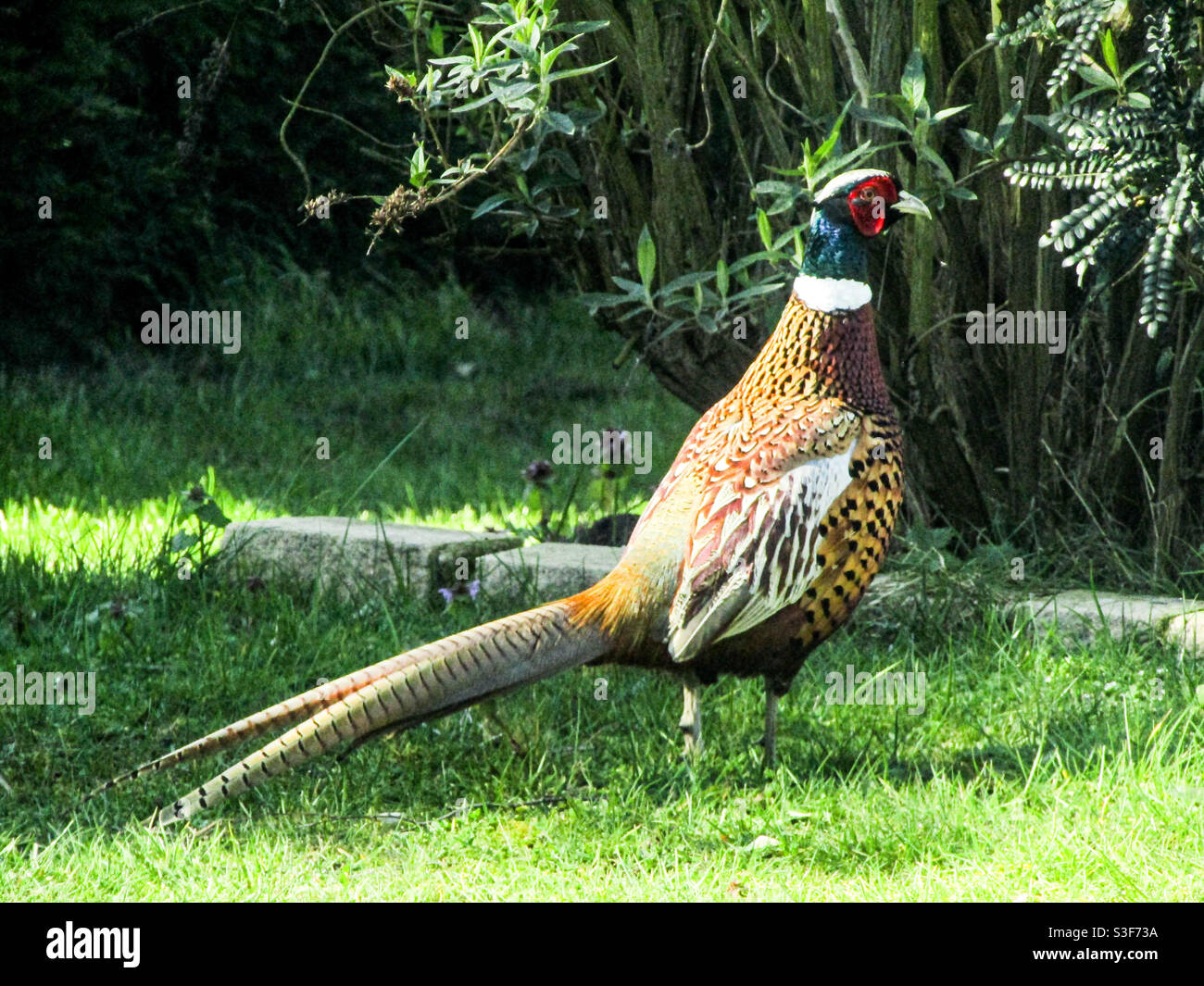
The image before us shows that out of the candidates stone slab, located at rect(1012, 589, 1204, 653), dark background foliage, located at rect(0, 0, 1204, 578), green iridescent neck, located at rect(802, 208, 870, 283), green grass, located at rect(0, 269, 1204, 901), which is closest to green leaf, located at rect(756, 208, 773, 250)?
dark background foliage, located at rect(0, 0, 1204, 578)

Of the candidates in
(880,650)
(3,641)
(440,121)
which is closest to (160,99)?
(440,121)

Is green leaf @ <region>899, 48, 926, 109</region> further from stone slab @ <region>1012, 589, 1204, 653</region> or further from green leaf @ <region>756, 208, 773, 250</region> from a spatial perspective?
stone slab @ <region>1012, 589, 1204, 653</region>

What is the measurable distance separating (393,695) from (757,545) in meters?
0.78

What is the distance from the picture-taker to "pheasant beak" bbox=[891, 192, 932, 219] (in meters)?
3.46

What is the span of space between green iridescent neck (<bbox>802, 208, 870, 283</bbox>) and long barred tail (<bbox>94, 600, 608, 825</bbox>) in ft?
3.04

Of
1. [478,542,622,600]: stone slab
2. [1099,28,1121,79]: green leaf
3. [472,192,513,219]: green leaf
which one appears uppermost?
[1099,28,1121,79]: green leaf

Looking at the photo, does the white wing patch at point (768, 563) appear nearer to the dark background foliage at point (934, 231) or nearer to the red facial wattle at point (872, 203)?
the red facial wattle at point (872, 203)

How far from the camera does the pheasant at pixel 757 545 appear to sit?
321 cm

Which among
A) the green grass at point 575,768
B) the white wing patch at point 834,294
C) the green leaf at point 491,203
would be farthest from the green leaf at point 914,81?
the green grass at point 575,768

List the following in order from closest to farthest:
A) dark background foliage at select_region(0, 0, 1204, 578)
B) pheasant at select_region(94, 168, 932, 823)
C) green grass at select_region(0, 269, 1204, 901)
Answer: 1. green grass at select_region(0, 269, 1204, 901)
2. pheasant at select_region(94, 168, 932, 823)
3. dark background foliage at select_region(0, 0, 1204, 578)

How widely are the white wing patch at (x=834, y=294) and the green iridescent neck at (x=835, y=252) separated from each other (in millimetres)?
12

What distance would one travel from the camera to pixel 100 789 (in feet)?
10.8

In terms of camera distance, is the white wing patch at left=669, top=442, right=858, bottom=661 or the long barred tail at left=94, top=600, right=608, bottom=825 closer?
the long barred tail at left=94, top=600, right=608, bottom=825

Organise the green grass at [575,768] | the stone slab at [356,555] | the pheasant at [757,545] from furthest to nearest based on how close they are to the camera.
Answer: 1. the stone slab at [356,555]
2. the pheasant at [757,545]
3. the green grass at [575,768]
